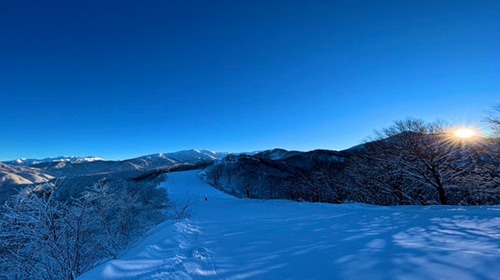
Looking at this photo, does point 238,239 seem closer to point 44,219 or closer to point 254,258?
point 254,258

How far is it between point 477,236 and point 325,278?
401 cm

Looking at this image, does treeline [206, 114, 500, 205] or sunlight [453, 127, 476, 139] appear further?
sunlight [453, 127, 476, 139]

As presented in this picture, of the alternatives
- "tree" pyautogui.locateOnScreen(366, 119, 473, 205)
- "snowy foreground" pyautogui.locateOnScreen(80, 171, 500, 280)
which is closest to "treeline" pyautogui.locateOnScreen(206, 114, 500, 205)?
"tree" pyautogui.locateOnScreen(366, 119, 473, 205)

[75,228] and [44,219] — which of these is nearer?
[44,219]

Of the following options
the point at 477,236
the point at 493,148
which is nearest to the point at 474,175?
the point at 493,148

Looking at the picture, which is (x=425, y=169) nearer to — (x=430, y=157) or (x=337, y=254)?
(x=430, y=157)

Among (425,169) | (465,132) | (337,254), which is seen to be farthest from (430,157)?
(337,254)

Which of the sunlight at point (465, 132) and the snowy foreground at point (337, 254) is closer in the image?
the snowy foreground at point (337, 254)

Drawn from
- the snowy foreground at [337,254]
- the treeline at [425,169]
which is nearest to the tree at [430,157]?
the treeline at [425,169]

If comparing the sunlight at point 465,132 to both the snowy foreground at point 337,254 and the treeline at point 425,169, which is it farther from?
the snowy foreground at point 337,254

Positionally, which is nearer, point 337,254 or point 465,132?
point 337,254

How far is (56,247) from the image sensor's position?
5.39 metres

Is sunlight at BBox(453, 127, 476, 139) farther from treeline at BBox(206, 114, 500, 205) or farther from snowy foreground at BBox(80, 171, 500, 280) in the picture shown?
snowy foreground at BBox(80, 171, 500, 280)

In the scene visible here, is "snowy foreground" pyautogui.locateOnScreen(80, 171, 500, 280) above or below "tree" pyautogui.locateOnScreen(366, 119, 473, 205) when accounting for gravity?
below
